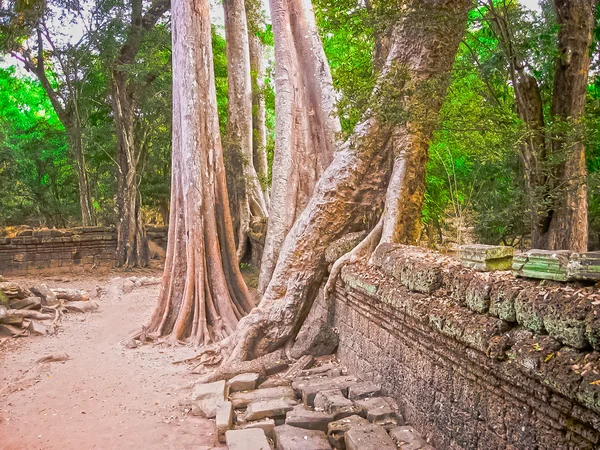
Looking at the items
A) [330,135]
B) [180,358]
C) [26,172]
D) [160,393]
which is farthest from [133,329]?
[26,172]

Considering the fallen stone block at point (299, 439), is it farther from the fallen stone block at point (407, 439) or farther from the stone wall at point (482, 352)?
the stone wall at point (482, 352)

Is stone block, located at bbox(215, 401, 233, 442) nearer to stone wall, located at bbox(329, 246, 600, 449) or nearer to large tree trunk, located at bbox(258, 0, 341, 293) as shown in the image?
stone wall, located at bbox(329, 246, 600, 449)

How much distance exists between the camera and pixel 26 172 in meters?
16.3

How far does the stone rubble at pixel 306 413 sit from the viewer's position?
2.92 metres

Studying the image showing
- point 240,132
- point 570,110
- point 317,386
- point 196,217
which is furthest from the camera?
point 240,132

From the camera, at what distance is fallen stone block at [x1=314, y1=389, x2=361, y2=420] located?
3.21 metres

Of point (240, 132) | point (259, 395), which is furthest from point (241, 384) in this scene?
point (240, 132)

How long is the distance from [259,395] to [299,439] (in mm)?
895

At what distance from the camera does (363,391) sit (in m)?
3.45

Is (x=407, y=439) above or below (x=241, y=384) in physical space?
above

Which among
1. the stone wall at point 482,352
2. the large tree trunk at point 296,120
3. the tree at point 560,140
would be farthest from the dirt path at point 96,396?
the tree at point 560,140

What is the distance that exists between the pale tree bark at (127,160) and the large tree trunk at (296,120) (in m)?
6.22

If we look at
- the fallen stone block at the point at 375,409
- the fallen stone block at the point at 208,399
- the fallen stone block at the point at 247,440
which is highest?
the fallen stone block at the point at 375,409

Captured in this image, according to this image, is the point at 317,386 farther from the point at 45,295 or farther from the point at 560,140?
the point at 45,295
